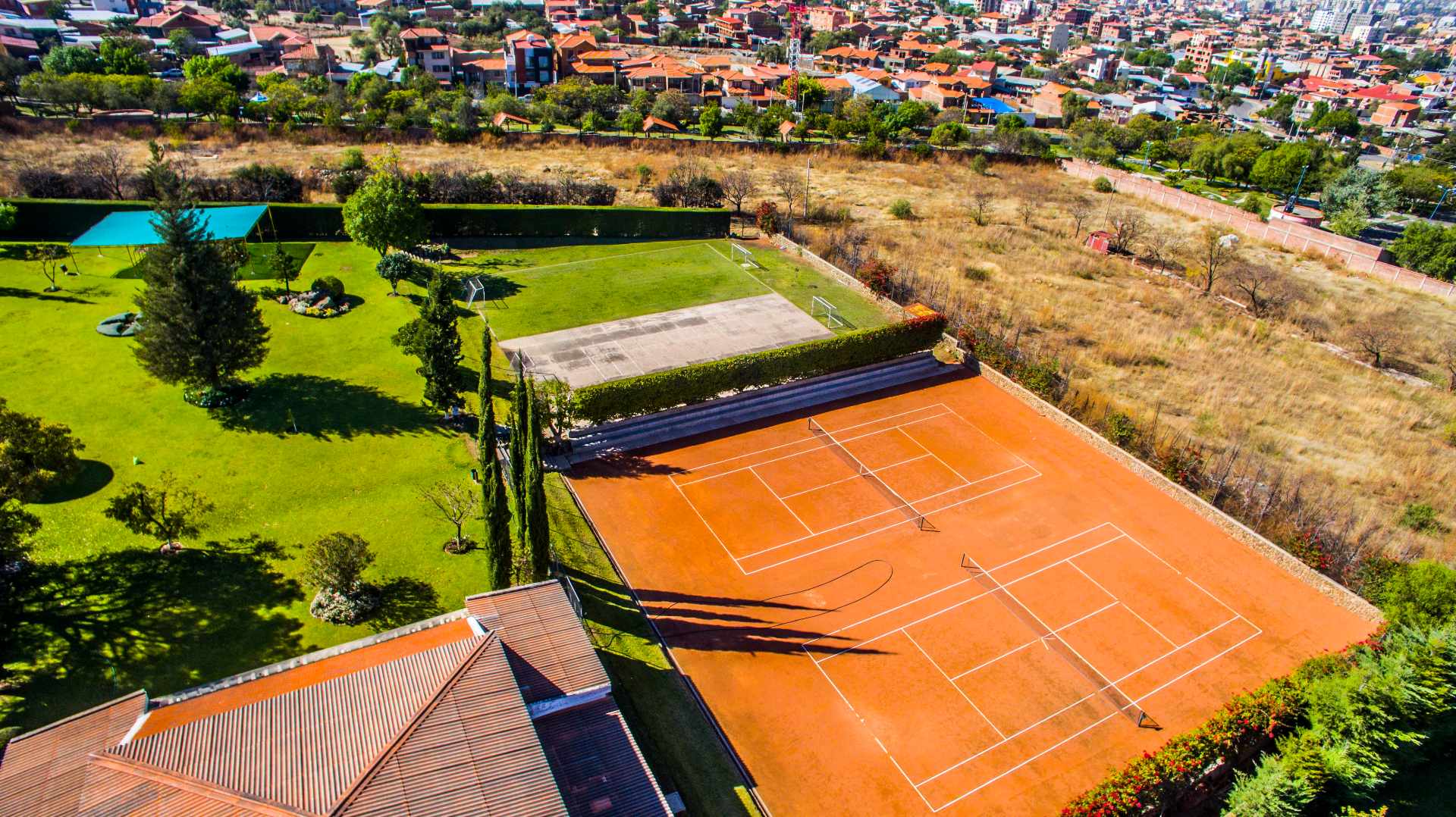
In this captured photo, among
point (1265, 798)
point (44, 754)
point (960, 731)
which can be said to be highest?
point (44, 754)

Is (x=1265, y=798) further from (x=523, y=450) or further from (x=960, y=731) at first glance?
(x=523, y=450)

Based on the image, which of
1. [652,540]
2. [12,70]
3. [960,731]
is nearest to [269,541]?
[652,540]

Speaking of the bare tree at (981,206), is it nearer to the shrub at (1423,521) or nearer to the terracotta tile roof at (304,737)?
the shrub at (1423,521)

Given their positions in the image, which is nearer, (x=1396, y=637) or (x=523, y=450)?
(x=1396, y=637)

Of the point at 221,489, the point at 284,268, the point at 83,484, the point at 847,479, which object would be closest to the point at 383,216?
the point at 284,268

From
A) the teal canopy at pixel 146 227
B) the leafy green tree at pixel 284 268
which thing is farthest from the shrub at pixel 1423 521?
the teal canopy at pixel 146 227

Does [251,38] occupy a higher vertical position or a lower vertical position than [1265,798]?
higher

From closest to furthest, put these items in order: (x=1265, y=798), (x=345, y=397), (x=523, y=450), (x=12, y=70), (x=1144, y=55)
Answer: (x=1265, y=798) → (x=523, y=450) → (x=345, y=397) → (x=12, y=70) → (x=1144, y=55)
